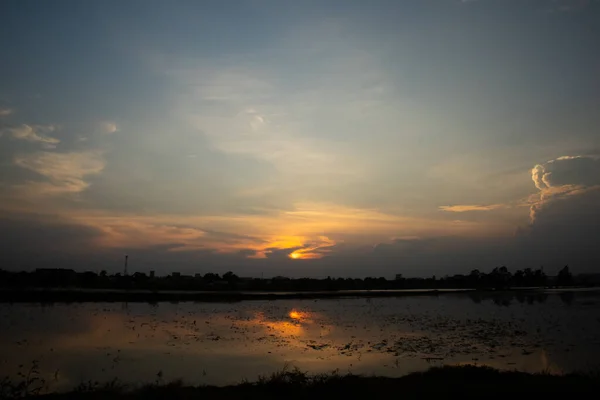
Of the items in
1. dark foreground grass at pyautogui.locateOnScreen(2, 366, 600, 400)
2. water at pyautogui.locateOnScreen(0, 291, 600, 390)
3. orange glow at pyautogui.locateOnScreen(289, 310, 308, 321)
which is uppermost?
dark foreground grass at pyautogui.locateOnScreen(2, 366, 600, 400)

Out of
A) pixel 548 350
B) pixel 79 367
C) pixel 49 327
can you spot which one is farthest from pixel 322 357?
pixel 49 327

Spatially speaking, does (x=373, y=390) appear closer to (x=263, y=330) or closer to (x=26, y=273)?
(x=263, y=330)

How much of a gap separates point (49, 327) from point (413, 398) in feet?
81.3

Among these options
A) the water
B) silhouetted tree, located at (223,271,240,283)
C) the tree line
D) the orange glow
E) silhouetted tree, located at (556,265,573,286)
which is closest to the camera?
the water

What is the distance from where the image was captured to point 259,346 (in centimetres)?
2228

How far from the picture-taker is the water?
1656 centimetres

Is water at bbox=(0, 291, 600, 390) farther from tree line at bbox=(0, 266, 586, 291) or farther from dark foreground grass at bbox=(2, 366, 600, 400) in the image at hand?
tree line at bbox=(0, 266, 586, 291)

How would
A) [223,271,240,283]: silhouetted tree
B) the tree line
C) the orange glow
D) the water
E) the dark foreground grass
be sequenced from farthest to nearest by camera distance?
[223,271,240,283]: silhouetted tree < the tree line < the orange glow < the water < the dark foreground grass

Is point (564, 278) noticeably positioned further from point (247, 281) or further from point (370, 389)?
point (370, 389)

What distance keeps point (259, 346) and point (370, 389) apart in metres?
11.2

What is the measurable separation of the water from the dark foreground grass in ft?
8.49

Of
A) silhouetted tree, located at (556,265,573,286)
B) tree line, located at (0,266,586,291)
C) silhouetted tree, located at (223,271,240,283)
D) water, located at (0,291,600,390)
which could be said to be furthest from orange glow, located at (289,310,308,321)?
silhouetted tree, located at (556,265,573,286)

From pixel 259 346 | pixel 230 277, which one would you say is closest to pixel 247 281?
pixel 230 277

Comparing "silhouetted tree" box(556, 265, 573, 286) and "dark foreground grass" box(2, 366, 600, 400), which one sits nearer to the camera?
"dark foreground grass" box(2, 366, 600, 400)
